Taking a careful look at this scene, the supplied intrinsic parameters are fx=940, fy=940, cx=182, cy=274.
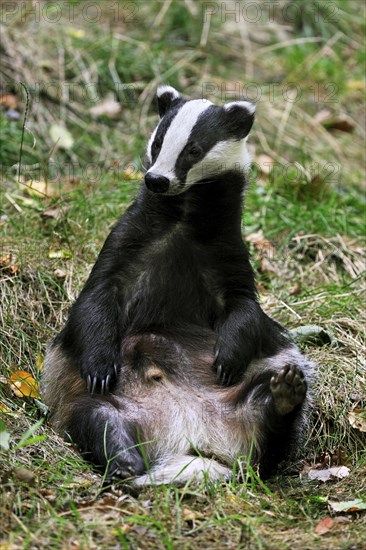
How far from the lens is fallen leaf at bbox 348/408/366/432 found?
4.67m

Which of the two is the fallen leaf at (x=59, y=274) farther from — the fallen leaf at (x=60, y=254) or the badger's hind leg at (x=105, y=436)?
the badger's hind leg at (x=105, y=436)

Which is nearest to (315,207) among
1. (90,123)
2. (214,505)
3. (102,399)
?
(90,123)

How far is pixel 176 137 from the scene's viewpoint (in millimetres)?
4453

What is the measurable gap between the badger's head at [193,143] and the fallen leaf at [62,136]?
8.49 ft

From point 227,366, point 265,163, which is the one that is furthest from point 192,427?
point 265,163

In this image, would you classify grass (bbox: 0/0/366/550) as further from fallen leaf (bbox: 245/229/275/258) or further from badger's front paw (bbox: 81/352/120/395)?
badger's front paw (bbox: 81/352/120/395)

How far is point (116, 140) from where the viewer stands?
7.71 meters

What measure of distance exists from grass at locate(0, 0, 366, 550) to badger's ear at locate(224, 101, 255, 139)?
1245mm

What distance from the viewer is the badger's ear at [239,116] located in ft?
15.5

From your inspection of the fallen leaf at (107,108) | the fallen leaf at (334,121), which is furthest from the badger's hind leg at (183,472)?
the fallen leaf at (334,121)

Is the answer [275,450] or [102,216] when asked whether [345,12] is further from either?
[275,450]

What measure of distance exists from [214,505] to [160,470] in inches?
15.4

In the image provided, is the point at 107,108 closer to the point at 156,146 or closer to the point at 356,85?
the point at 356,85

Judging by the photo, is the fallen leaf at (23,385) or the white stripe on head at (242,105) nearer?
the fallen leaf at (23,385)
